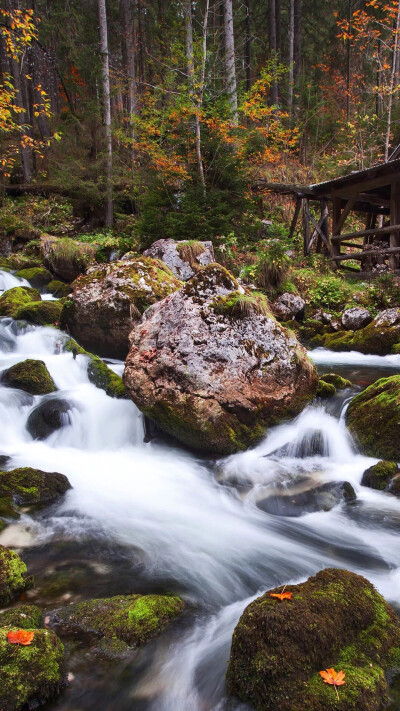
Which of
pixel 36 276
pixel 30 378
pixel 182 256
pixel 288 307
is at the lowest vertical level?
pixel 30 378

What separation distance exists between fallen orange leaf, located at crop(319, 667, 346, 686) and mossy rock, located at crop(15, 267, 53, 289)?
12.9 metres

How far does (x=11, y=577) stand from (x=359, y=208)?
1704 centimetres

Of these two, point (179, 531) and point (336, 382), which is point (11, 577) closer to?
point (179, 531)

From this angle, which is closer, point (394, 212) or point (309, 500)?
point (309, 500)

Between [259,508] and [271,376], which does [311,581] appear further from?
[271,376]

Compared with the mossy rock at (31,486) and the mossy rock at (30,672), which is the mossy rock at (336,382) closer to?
the mossy rock at (31,486)

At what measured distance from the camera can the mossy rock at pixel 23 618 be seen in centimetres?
263

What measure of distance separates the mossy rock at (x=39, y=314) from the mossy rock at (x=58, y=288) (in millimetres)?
2355

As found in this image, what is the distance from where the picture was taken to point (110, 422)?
6637 millimetres

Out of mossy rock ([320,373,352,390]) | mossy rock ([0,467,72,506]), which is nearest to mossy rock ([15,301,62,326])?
mossy rock ([0,467,72,506])

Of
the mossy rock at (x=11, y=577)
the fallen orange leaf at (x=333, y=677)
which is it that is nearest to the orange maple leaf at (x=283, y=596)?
the fallen orange leaf at (x=333, y=677)

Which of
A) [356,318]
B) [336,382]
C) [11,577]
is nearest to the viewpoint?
[11,577]

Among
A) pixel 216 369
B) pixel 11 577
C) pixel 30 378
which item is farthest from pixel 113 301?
pixel 11 577

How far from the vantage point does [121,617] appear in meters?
2.98
